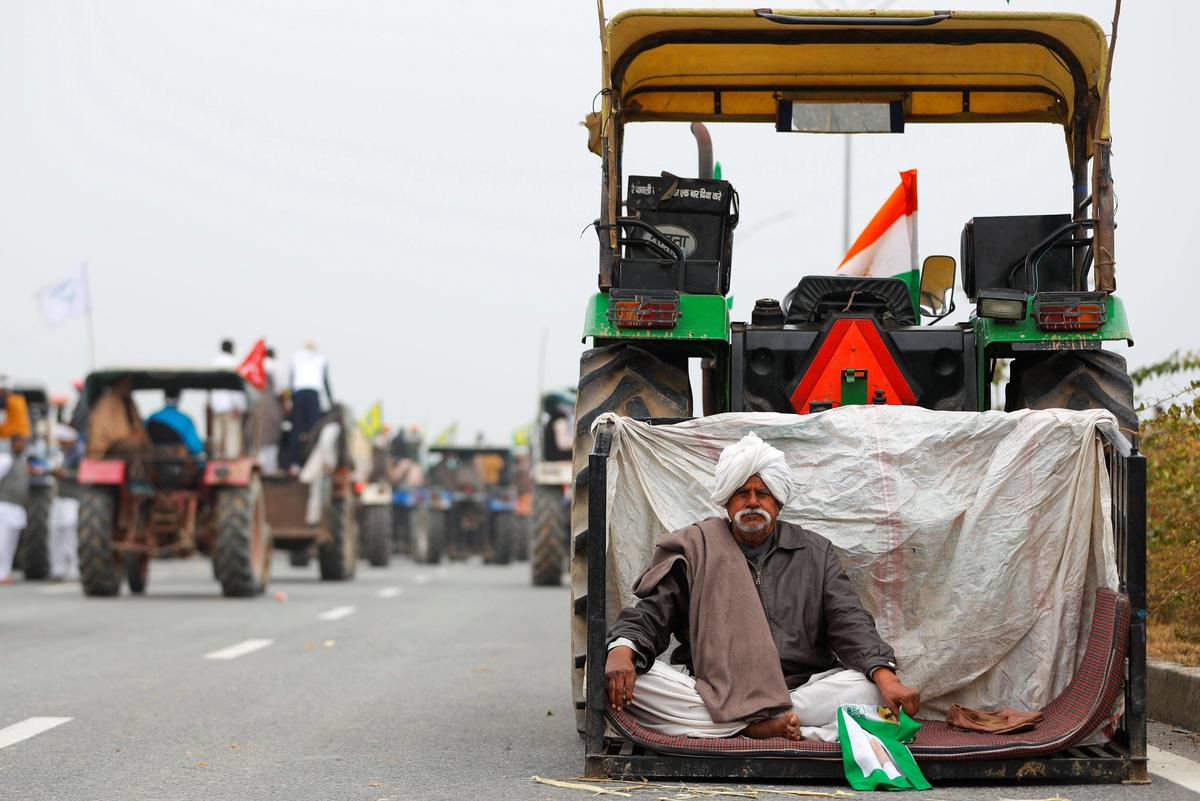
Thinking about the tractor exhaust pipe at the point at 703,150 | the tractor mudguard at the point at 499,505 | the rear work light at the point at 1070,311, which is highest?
the tractor exhaust pipe at the point at 703,150

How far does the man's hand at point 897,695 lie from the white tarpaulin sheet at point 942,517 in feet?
1.62

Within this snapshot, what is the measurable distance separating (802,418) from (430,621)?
33.3ft

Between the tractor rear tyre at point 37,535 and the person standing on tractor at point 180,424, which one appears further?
the tractor rear tyre at point 37,535

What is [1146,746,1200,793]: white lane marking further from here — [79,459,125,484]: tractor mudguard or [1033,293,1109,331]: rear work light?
[79,459,125,484]: tractor mudguard

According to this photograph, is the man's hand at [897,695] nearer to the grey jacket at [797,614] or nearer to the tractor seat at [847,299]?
the grey jacket at [797,614]

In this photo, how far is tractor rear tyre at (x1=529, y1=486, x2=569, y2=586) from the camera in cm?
2220

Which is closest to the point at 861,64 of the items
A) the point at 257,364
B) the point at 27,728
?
the point at 27,728

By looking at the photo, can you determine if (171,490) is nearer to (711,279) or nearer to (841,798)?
(711,279)

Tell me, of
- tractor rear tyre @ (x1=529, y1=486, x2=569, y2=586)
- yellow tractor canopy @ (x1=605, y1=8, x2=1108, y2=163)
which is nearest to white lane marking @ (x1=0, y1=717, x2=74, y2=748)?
yellow tractor canopy @ (x1=605, y1=8, x2=1108, y2=163)

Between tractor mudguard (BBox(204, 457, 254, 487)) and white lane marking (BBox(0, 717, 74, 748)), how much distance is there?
1051cm

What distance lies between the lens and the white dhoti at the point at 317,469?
24984 mm

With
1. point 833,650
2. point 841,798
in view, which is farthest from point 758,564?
point 841,798

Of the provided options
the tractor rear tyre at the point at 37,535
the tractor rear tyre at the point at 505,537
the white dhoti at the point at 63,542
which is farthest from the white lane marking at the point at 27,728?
the tractor rear tyre at the point at 505,537

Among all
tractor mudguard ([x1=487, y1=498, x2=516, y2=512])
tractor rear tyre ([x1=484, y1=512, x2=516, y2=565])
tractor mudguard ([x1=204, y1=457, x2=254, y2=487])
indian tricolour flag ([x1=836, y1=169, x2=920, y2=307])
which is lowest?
tractor rear tyre ([x1=484, y1=512, x2=516, y2=565])
